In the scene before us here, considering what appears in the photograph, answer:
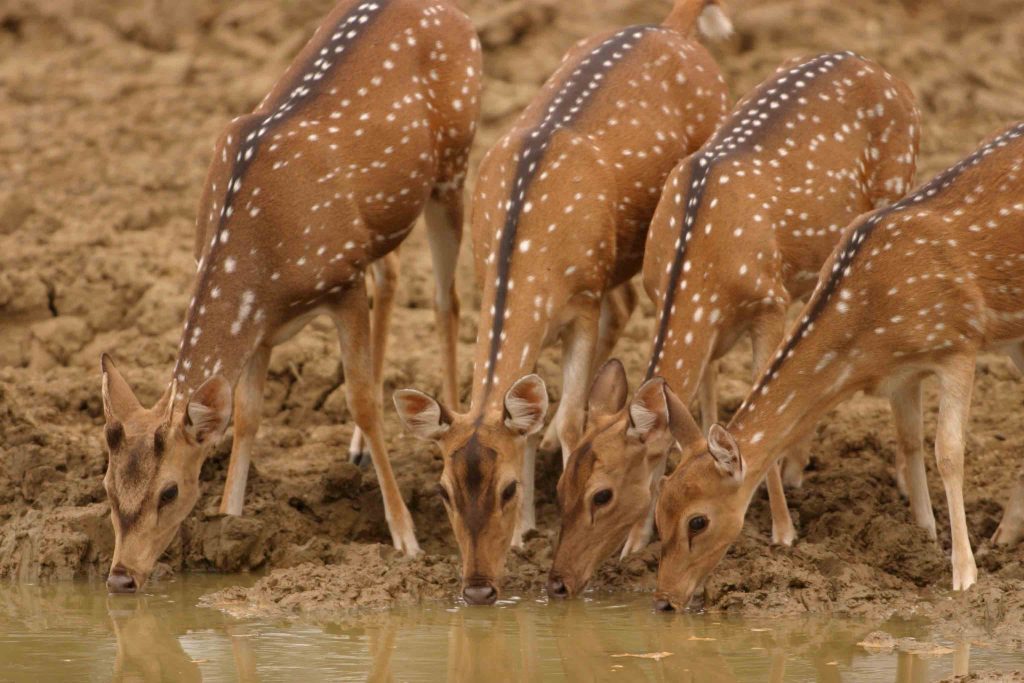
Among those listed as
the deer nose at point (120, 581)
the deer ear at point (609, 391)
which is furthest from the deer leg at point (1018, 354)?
the deer nose at point (120, 581)

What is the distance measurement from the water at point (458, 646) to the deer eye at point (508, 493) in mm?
531

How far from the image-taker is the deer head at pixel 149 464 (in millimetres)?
9406

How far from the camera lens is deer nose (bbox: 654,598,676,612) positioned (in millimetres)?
9078

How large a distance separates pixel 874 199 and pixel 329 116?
3.22 metres

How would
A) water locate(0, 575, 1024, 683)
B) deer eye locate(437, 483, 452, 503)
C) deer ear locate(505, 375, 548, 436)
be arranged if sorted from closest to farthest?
water locate(0, 575, 1024, 683), deer ear locate(505, 375, 548, 436), deer eye locate(437, 483, 452, 503)

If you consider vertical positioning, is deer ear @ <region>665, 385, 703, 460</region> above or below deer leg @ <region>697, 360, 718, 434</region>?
below

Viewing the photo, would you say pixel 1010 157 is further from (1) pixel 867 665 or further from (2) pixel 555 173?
(1) pixel 867 665

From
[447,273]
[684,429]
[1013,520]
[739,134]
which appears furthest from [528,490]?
[1013,520]

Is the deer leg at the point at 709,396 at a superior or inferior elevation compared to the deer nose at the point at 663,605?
superior

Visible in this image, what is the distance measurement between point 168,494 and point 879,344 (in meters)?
3.65

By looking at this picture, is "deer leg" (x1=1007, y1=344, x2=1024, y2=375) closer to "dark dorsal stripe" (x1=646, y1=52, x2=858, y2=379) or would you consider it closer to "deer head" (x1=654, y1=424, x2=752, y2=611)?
"dark dorsal stripe" (x1=646, y1=52, x2=858, y2=379)

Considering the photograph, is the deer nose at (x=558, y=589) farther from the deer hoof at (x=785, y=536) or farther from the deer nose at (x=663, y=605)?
the deer hoof at (x=785, y=536)

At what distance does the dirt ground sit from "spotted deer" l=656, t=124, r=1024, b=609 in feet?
1.36

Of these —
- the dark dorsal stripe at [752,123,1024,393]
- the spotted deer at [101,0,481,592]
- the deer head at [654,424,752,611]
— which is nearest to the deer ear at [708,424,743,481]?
the deer head at [654,424,752,611]
